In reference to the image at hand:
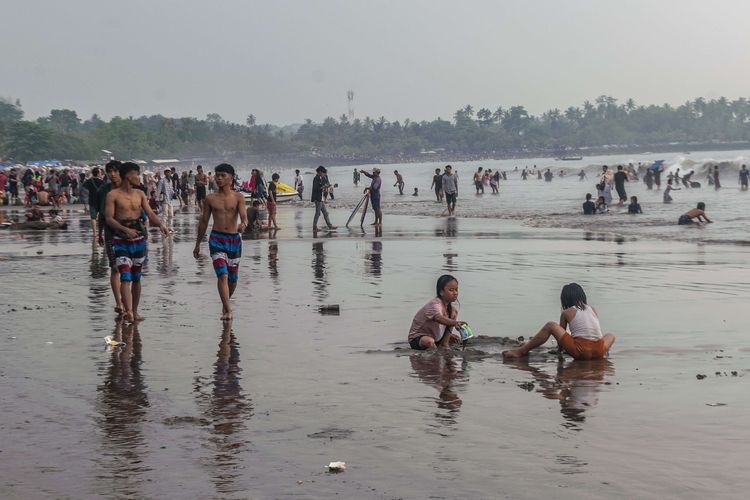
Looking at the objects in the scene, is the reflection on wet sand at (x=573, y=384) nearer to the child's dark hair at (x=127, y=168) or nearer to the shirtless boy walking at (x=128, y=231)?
Answer: the shirtless boy walking at (x=128, y=231)

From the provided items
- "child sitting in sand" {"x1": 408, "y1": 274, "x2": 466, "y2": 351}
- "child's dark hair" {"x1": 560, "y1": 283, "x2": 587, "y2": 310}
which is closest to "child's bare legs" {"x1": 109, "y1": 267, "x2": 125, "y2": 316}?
"child sitting in sand" {"x1": 408, "y1": 274, "x2": 466, "y2": 351}

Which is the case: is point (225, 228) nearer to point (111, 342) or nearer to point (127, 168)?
point (127, 168)

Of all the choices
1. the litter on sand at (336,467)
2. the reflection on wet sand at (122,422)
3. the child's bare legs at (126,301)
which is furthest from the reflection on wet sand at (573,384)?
the child's bare legs at (126,301)

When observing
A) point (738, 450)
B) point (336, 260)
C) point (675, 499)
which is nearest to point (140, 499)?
point (675, 499)

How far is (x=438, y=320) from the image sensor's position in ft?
31.7

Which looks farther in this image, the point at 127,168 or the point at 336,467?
the point at 127,168

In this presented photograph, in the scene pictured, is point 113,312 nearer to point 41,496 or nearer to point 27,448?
point 27,448

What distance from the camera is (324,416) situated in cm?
717

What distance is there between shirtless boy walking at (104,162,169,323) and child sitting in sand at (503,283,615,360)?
14.0 feet

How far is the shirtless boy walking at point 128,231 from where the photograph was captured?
444 inches

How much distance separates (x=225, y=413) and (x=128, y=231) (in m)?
4.54

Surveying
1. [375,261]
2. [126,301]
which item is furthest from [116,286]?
[375,261]

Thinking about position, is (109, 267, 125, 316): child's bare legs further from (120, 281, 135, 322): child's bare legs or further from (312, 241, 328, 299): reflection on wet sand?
(312, 241, 328, 299): reflection on wet sand

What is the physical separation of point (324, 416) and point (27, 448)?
6.25 feet
